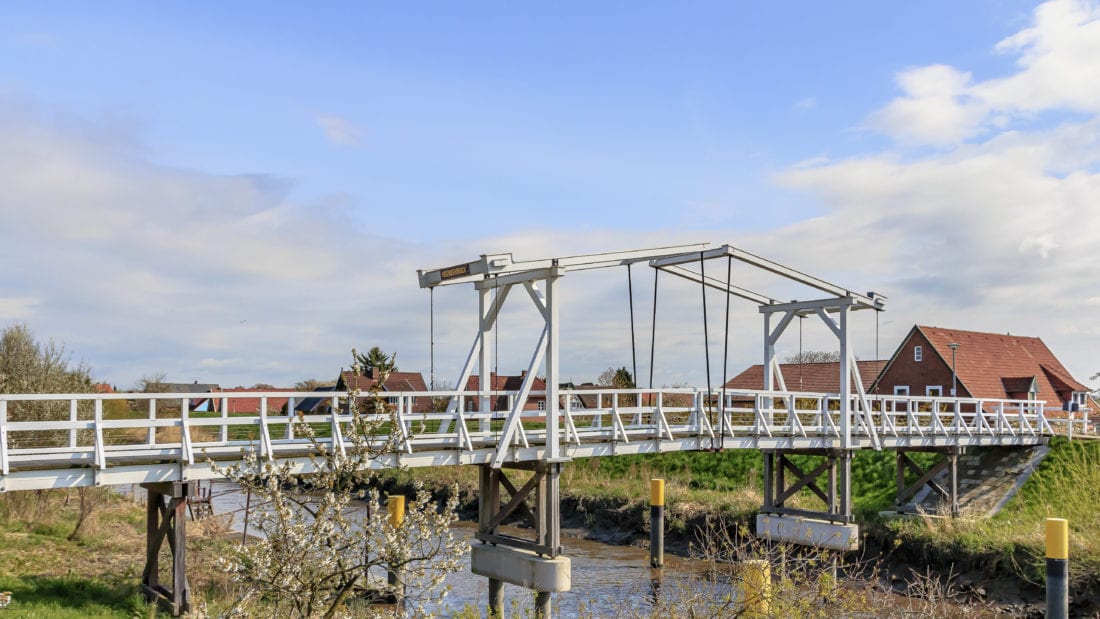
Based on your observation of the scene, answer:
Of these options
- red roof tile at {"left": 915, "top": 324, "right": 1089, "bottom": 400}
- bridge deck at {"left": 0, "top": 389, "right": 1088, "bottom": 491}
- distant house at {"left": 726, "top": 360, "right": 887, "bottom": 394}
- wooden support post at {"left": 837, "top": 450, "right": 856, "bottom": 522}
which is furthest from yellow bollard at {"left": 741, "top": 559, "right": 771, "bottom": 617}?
distant house at {"left": 726, "top": 360, "right": 887, "bottom": 394}

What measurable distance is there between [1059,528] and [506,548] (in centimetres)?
969

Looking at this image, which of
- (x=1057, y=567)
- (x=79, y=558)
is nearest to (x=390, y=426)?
(x=79, y=558)

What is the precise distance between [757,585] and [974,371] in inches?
1391

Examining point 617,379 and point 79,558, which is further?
point 617,379

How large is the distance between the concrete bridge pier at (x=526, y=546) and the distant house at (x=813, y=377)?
30.9 m

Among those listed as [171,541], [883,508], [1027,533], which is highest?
[171,541]

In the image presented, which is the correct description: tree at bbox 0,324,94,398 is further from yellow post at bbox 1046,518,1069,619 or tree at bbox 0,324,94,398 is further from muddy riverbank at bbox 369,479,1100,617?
yellow post at bbox 1046,518,1069,619

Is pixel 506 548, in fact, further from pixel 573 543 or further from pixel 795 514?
pixel 573 543

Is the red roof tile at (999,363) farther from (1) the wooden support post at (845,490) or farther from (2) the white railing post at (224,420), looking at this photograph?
(2) the white railing post at (224,420)

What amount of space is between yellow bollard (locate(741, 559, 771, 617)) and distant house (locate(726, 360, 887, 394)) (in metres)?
36.1

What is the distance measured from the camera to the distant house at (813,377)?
153 feet

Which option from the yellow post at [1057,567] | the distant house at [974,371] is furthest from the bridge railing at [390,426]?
the distant house at [974,371]

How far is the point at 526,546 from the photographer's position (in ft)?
50.7

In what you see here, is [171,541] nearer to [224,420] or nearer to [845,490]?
[224,420]
